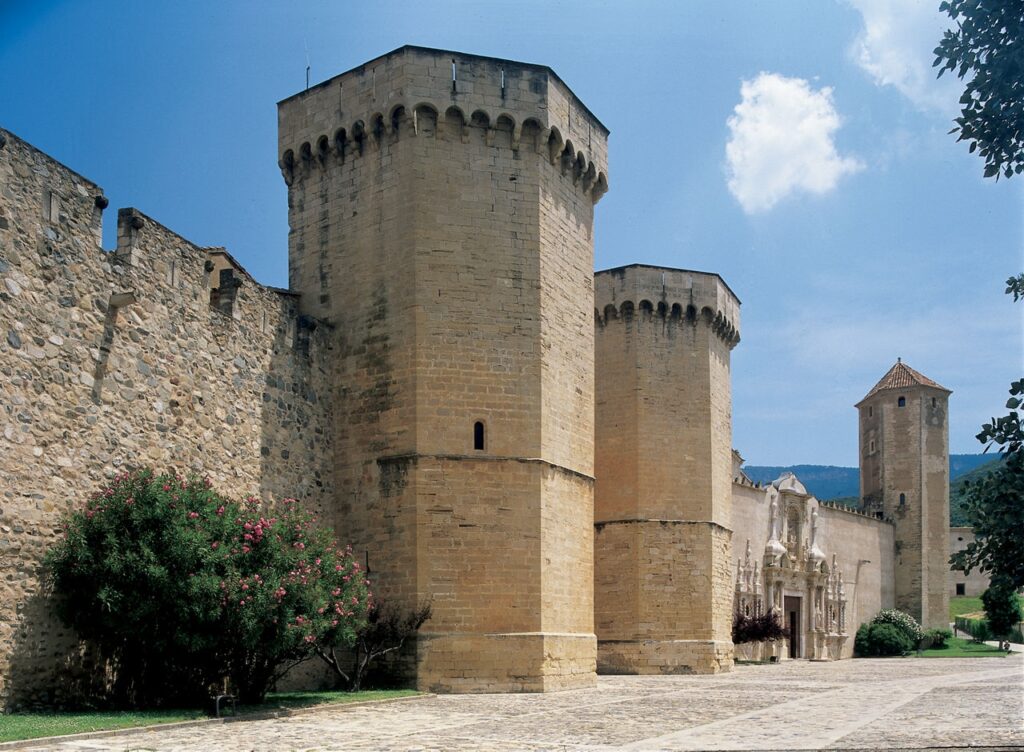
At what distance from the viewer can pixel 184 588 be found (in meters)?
12.2

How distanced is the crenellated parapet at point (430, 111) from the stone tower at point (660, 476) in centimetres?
856

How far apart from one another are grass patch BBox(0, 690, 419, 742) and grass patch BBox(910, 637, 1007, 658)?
34035 mm

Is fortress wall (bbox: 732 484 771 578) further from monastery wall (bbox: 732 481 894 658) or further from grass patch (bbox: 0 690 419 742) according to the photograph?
grass patch (bbox: 0 690 419 742)

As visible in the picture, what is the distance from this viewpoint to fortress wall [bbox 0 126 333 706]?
1189cm

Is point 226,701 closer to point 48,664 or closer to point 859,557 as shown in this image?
point 48,664

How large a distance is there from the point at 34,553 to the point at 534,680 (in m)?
7.46

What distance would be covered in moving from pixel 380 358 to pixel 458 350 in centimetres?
123

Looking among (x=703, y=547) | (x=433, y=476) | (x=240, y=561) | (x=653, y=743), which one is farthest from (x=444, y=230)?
(x=703, y=547)

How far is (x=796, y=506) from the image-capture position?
40.9 meters

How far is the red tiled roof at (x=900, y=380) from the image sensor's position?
2023 inches

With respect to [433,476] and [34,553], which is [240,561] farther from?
[433,476]

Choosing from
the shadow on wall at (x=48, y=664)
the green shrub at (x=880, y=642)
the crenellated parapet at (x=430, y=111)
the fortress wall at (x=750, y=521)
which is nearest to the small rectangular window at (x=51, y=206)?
the shadow on wall at (x=48, y=664)

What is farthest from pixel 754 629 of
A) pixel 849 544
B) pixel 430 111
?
pixel 430 111

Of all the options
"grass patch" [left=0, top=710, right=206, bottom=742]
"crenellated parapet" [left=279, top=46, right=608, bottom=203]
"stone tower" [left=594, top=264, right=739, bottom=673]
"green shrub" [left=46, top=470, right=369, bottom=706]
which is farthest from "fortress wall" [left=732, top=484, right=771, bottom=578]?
"grass patch" [left=0, top=710, right=206, bottom=742]
